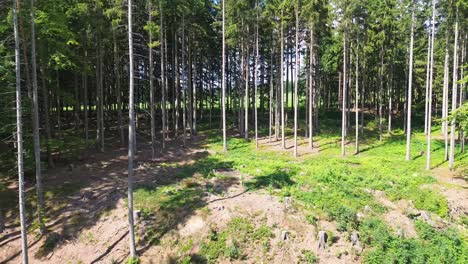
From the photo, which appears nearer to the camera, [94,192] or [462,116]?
[462,116]

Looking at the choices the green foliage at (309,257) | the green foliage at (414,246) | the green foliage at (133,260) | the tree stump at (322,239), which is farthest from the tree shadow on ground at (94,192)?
the green foliage at (414,246)

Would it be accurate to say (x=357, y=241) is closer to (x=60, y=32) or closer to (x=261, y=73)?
(x=60, y=32)

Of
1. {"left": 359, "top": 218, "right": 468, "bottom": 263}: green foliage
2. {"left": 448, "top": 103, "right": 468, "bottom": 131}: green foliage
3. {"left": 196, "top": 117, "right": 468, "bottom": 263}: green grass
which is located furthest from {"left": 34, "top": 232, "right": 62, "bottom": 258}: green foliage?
{"left": 448, "top": 103, "right": 468, "bottom": 131}: green foliage

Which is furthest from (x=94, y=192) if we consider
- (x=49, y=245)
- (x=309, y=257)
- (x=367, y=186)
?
(x=367, y=186)

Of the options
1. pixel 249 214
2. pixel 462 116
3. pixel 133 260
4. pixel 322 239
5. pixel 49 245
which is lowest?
pixel 133 260

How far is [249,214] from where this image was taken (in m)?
12.8

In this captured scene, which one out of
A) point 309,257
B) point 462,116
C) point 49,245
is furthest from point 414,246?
point 49,245

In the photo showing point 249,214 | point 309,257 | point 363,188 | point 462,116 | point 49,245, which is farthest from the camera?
point 363,188

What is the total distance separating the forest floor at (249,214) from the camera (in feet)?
37.0

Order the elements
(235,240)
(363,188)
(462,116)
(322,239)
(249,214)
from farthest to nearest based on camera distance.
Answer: (363,188) → (462,116) → (249,214) → (235,240) → (322,239)

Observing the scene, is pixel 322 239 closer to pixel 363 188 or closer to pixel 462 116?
pixel 363 188

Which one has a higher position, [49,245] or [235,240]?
[235,240]

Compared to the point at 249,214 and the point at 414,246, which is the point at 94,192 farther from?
the point at 414,246

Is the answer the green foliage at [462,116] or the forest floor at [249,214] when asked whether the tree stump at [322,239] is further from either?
the green foliage at [462,116]
